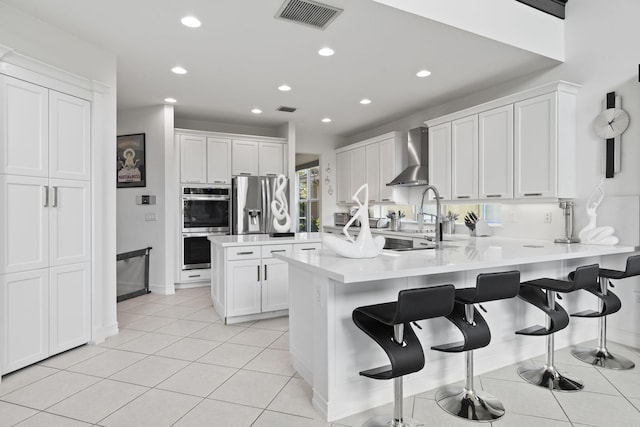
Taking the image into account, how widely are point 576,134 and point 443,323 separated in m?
2.42

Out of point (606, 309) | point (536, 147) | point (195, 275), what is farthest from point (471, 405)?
point (195, 275)

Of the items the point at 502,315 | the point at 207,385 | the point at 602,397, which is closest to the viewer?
the point at 602,397

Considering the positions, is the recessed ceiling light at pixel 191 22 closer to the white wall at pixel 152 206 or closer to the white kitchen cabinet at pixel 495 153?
the white wall at pixel 152 206

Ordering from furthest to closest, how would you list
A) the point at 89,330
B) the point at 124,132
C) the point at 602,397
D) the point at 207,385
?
the point at 124,132
the point at 89,330
the point at 207,385
the point at 602,397

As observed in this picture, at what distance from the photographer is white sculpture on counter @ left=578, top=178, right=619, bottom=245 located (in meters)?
3.04

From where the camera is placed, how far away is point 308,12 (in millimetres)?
2703

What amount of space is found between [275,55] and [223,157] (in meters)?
2.64

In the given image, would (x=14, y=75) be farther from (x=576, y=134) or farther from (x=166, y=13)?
(x=576, y=134)

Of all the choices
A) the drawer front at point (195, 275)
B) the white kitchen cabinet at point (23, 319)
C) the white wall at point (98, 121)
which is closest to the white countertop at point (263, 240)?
the white wall at point (98, 121)

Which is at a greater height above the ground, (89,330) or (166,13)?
(166,13)

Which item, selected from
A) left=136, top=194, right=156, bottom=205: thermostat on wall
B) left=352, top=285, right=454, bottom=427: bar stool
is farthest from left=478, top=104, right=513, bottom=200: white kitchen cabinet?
left=136, top=194, right=156, bottom=205: thermostat on wall

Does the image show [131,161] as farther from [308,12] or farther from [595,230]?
[595,230]

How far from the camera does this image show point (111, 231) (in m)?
3.46

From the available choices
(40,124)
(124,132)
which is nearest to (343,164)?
(124,132)
